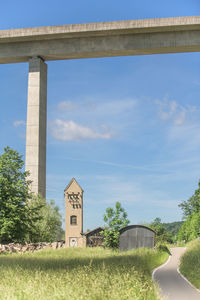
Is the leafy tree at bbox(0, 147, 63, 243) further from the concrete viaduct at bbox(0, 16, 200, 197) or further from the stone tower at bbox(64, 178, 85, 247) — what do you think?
the stone tower at bbox(64, 178, 85, 247)

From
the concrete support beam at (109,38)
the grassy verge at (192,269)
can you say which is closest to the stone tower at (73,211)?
the concrete support beam at (109,38)

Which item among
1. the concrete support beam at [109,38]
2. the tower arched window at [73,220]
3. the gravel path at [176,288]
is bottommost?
the gravel path at [176,288]

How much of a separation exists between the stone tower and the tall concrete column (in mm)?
A: 9973

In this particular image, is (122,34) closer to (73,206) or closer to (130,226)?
(130,226)

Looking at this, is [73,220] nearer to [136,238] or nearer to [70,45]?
[136,238]

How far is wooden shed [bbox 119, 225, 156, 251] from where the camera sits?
37688 mm

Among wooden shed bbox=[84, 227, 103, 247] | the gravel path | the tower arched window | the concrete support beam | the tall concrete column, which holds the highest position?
the concrete support beam

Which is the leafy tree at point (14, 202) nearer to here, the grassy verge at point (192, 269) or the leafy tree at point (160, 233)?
the grassy verge at point (192, 269)

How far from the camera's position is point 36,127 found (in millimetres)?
36469

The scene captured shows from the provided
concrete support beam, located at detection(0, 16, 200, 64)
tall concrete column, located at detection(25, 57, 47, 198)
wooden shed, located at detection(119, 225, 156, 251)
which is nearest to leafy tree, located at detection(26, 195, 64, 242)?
tall concrete column, located at detection(25, 57, 47, 198)

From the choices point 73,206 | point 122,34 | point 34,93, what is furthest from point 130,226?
point 122,34

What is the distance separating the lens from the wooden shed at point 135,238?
3769 centimetres

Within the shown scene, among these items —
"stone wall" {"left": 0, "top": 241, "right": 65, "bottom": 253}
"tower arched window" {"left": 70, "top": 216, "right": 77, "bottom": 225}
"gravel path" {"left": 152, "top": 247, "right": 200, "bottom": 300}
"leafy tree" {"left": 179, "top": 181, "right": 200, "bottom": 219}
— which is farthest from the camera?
"leafy tree" {"left": 179, "top": 181, "right": 200, "bottom": 219}

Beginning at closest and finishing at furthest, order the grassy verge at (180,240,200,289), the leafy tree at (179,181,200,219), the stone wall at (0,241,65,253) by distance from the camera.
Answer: the grassy verge at (180,240,200,289) → the stone wall at (0,241,65,253) → the leafy tree at (179,181,200,219)
